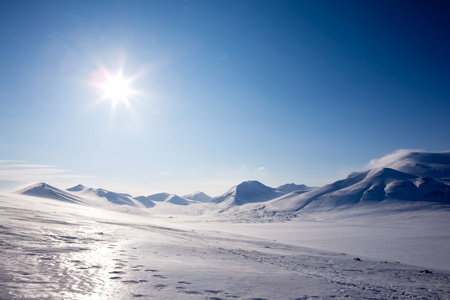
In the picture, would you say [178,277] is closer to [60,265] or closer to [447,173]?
[60,265]

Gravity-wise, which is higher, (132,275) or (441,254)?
(132,275)

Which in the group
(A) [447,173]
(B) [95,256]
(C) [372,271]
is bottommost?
(C) [372,271]

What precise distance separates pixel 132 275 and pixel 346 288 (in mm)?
9350

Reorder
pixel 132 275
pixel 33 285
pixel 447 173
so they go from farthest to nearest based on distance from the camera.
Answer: pixel 447 173 < pixel 132 275 < pixel 33 285

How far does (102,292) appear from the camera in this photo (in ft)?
23.7

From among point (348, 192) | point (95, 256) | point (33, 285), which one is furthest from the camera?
point (348, 192)

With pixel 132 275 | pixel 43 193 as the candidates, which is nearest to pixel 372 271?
pixel 132 275

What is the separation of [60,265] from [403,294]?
15.2m

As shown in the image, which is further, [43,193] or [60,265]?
[43,193]

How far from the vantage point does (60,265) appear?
951 centimetres

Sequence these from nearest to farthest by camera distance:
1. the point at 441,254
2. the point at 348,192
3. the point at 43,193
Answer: the point at 441,254 → the point at 348,192 → the point at 43,193

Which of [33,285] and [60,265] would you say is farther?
[60,265]

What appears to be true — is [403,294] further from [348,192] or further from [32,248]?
[348,192]

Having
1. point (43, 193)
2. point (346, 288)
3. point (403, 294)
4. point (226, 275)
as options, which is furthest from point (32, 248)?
point (43, 193)
